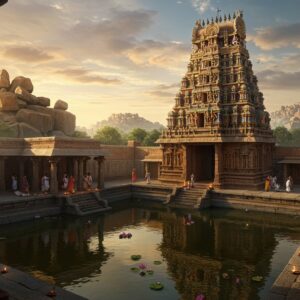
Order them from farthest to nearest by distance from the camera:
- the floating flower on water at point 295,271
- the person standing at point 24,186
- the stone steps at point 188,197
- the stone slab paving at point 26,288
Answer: the stone steps at point 188,197 < the person standing at point 24,186 < the floating flower on water at point 295,271 < the stone slab paving at point 26,288

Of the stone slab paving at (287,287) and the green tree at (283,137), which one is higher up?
the green tree at (283,137)

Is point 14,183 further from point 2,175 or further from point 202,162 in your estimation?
point 202,162

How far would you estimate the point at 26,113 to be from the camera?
41969mm

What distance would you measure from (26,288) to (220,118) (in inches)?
907

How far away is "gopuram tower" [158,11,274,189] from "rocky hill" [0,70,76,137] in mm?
18971

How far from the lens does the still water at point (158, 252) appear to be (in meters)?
11.1

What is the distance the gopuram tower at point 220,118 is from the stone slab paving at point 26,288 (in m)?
20.3

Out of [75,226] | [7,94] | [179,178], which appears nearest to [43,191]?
[75,226]

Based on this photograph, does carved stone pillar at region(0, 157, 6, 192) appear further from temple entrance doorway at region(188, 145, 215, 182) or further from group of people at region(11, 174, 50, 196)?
temple entrance doorway at region(188, 145, 215, 182)

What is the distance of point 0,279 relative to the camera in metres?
9.62

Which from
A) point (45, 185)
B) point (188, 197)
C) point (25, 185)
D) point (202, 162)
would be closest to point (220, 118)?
point (202, 162)

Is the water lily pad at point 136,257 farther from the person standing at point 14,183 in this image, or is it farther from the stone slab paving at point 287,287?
the person standing at point 14,183

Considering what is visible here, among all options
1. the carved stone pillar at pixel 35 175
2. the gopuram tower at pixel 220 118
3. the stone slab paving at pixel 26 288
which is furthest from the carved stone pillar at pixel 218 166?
the stone slab paving at pixel 26 288

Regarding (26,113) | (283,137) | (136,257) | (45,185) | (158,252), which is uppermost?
(26,113)
